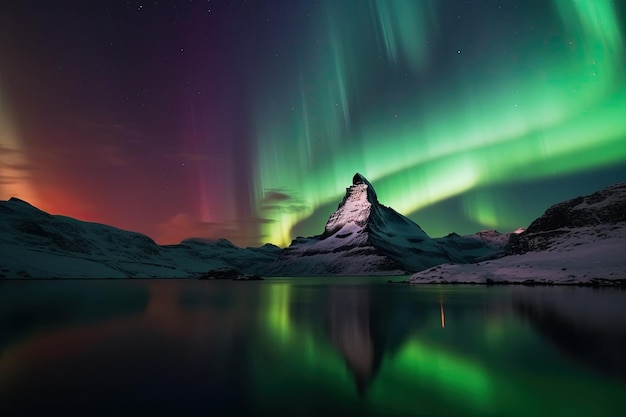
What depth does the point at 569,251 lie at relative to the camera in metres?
99.2

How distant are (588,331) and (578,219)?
110 m

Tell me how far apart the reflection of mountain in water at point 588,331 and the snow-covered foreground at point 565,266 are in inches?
1984

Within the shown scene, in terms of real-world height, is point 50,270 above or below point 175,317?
above

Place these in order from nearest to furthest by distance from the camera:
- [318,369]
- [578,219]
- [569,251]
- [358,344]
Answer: [318,369] < [358,344] < [569,251] < [578,219]

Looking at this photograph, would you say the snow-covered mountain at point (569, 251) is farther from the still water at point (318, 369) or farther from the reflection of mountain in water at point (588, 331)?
the still water at point (318, 369)

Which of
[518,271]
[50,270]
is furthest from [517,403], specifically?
[50,270]

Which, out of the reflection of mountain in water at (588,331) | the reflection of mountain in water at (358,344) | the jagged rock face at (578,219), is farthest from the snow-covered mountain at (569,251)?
the reflection of mountain in water at (358,344)

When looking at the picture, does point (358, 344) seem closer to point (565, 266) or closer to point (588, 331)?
point (588, 331)

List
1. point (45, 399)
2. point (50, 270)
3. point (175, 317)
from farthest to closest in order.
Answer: point (50, 270), point (175, 317), point (45, 399)

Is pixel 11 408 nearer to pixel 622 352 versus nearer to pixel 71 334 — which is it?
pixel 71 334

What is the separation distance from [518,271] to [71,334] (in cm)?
9965

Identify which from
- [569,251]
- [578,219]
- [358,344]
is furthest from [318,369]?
[578,219]

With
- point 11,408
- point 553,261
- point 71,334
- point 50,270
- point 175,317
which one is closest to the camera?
point 11,408

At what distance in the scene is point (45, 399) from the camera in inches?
464
